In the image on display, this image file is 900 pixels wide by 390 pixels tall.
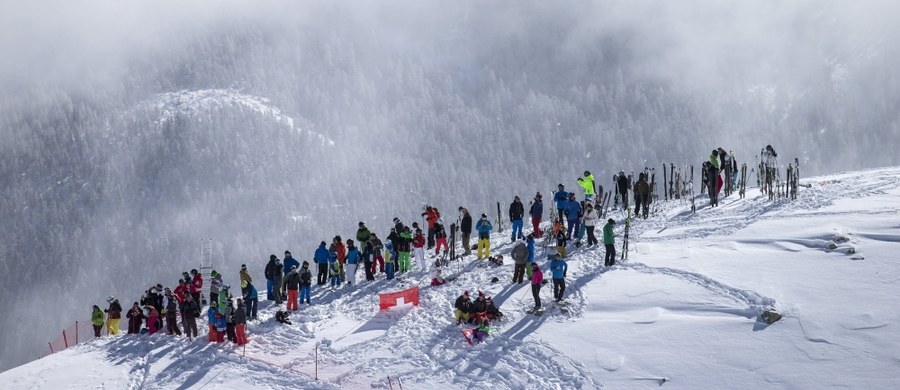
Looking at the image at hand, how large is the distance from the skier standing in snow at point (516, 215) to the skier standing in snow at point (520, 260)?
605cm

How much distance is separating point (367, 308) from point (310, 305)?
2.39 m

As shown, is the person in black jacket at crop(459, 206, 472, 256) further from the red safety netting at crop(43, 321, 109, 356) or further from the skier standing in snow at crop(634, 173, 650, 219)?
the red safety netting at crop(43, 321, 109, 356)

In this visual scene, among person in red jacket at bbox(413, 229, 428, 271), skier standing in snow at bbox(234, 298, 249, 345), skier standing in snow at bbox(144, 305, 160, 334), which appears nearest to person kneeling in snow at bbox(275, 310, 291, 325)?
skier standing in snow at bbox(234, 298, 249, 345)

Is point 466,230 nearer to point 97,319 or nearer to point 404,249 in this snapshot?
point 404,249

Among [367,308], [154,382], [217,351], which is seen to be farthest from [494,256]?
[154,382]

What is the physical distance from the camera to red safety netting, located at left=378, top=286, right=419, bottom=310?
28.2 meters

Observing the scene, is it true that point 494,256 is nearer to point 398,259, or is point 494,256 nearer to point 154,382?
point 398,259

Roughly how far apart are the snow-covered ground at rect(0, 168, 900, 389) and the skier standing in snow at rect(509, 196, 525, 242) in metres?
3.80

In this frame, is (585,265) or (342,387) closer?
(342,387)

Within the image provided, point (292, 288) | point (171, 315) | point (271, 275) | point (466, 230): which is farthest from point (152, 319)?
point (466, 230)

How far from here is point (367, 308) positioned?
28.7 meters

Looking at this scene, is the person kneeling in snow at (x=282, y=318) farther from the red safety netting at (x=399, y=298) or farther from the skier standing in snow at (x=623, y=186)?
the skier standing in snow at (x=623, y=186)

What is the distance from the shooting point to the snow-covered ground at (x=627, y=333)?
21109 mm

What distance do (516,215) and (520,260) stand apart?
23.4 ft
